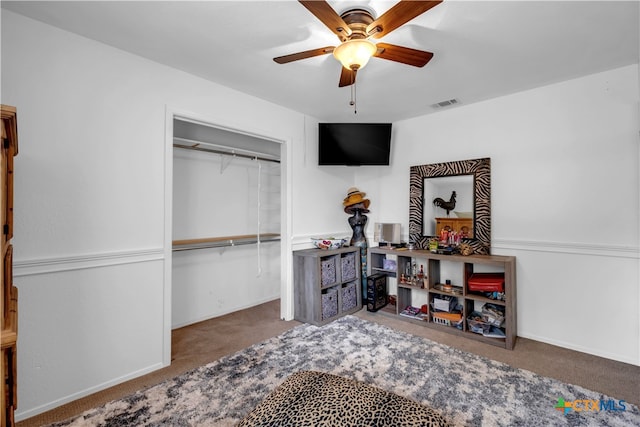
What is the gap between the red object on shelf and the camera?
2793mm

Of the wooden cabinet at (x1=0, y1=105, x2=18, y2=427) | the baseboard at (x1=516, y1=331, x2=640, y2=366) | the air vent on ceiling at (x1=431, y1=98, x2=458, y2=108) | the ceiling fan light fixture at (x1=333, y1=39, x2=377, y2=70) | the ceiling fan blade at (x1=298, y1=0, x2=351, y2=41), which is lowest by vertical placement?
the baseboard at (x1=516, y1=331, x2=640, y2=366)

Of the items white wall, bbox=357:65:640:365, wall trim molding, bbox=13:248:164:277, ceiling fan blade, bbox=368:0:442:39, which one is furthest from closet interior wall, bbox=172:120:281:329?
white wall, bbox=357:65:640:365

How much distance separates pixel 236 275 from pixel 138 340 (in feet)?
5.24

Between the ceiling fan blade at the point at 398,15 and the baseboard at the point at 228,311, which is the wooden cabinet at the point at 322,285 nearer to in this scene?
the baseboard at the point at 228,311

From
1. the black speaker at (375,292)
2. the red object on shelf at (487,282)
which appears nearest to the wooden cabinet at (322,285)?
the black speaker at (375,292)

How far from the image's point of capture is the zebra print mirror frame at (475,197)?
312 centimetres

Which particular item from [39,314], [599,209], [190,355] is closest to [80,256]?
[39,314]

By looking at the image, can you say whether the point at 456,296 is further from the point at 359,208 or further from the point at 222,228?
the point at 222,228

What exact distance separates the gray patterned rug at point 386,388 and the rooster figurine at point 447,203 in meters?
1.50

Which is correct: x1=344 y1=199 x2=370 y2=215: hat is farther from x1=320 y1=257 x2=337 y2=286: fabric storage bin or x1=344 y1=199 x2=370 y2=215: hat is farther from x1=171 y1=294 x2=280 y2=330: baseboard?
x1=171 y1=294 x2=280 y2=330: baseboard

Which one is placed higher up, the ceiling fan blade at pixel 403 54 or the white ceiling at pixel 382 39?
the white ceiling at pixel 382 39

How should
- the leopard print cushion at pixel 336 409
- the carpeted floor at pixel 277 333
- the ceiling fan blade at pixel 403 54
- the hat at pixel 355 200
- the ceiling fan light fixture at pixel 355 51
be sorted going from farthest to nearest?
the hat at pixel 355 200 < the carpeted floor at pixel 277 333 < the ceiling fan blade at pixel 403 54 < the ceiling fan light fixture at pixel 355 51 < the leopard print cushion at pixel 336 409

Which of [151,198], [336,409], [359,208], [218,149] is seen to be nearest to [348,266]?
[359,208]

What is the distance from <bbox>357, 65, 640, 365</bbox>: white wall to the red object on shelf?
11.6 inches
